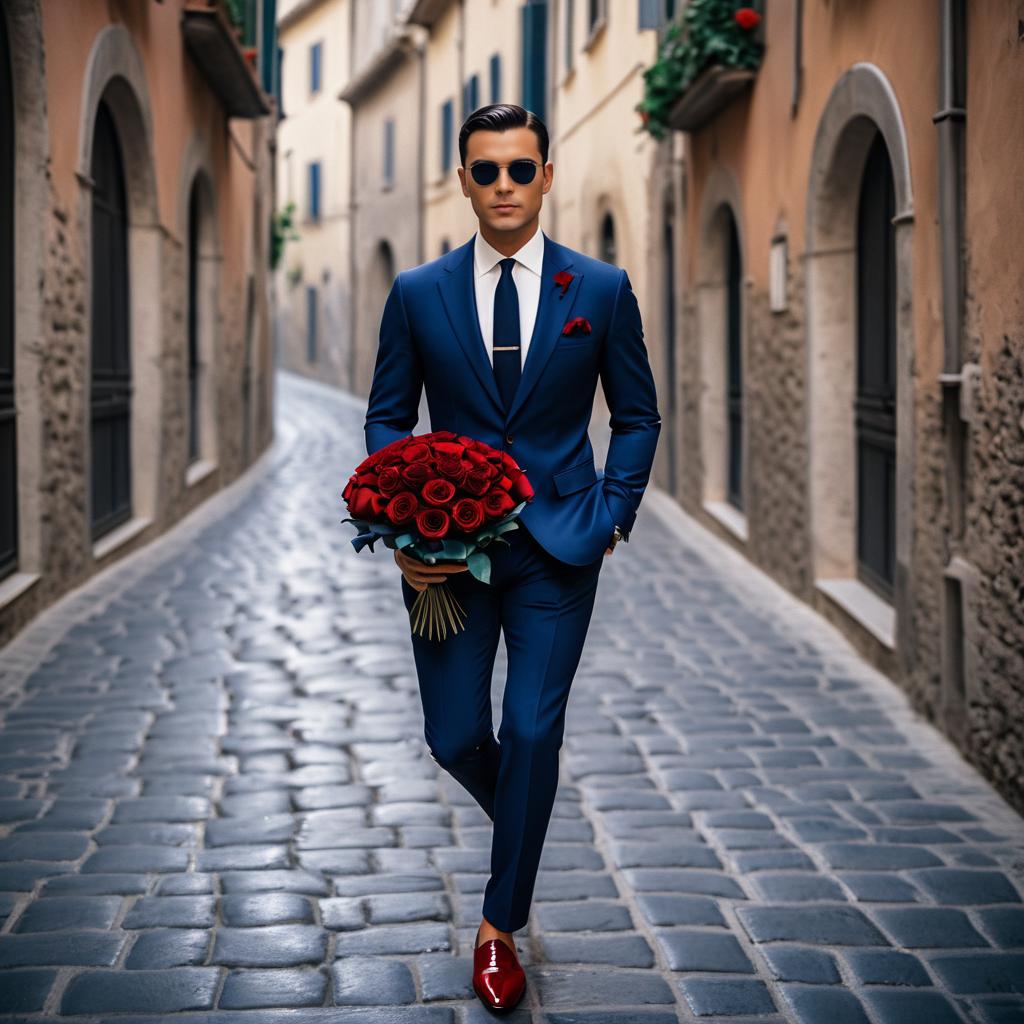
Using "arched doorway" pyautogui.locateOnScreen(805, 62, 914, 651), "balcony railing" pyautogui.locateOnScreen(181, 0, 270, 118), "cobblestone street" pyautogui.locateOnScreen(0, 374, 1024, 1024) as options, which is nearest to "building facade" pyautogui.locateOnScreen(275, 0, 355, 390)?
"balcony railing" pyautogui.locateOnScreen(181, 0, 270, 118)

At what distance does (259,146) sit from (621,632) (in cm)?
1297

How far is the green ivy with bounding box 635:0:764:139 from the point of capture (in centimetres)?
→ 1016

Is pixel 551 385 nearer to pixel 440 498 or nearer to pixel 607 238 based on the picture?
pixel 440 498

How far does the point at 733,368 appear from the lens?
12.3 m

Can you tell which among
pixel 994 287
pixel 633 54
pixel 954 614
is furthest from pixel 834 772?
A: pixel 633 54

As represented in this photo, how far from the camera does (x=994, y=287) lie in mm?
5199

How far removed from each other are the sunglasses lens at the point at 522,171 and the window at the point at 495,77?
1995 cm

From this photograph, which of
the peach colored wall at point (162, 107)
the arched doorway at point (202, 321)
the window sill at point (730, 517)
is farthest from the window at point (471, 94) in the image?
the window sill at point (730, 517)

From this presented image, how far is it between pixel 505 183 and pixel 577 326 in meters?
0.33

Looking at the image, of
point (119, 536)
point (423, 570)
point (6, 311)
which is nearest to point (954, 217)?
Answer: point (423, 570)

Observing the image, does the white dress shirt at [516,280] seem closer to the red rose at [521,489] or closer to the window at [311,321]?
the red rose at [521,489]

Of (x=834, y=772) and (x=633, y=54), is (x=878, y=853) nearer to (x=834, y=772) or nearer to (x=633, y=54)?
(x=834, y=772)

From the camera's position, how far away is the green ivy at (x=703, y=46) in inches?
400

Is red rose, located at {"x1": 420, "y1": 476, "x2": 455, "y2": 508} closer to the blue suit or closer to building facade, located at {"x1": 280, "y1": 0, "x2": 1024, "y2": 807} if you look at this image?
the blue suit
